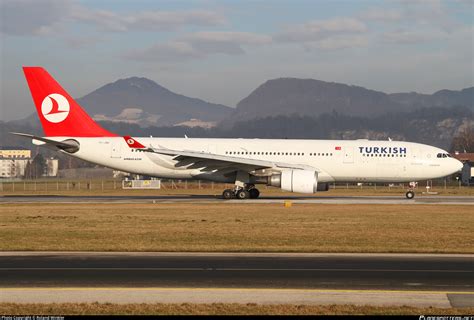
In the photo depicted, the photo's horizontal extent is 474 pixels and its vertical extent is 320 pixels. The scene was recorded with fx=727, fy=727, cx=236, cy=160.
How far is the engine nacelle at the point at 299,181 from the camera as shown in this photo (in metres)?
41.7

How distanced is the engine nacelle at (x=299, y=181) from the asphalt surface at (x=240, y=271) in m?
21.9

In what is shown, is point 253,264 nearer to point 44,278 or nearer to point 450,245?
point 44,278

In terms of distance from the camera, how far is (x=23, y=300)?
42.0 feet

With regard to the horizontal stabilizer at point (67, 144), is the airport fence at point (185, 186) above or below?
below

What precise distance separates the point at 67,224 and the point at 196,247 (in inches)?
334

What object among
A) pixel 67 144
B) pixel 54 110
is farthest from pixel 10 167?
pixel 67 144

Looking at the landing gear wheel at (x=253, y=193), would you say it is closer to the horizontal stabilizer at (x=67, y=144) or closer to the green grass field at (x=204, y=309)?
the horizontal stabilizer at (x=67, y=144)

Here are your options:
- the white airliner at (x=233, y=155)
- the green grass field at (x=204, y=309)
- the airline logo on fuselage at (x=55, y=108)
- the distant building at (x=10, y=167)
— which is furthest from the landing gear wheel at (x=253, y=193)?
the distant building at (x=10, y=167)

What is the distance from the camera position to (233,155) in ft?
150

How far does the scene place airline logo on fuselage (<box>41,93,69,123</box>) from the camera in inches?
1831

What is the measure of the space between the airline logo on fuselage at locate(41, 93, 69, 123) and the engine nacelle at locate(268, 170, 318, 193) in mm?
14829

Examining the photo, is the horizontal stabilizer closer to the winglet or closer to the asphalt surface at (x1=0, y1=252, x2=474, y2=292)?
the winglet

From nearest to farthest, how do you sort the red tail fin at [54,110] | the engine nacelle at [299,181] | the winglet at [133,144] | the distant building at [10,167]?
1. the engine nacelle at [299,181]
2. the winglet at [133,144]
3. the red tail fin at [54,110]
4. the distant building at [10,167]

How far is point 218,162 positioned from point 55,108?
38.5 ft
